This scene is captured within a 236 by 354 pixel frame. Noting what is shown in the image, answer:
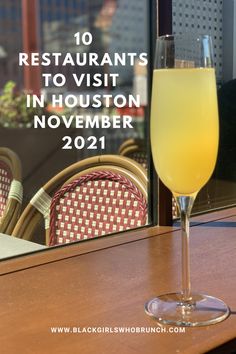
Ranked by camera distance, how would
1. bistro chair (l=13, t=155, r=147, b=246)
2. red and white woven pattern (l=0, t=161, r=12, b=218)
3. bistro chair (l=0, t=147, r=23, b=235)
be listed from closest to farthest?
bistro chair (l=13, t=155, r=147, b=246), bistro chair (l=0, t=147, r=23, b=235), red and white woven pattern (l=0, t=161, r=12, b=218)

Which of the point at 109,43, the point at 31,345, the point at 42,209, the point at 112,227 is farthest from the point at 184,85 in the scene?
the point at 109,43

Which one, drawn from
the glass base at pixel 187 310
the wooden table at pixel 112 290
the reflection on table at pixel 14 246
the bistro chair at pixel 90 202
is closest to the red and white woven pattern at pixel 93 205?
the bistro chair at pixel 90 202

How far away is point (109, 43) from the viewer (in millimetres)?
2758

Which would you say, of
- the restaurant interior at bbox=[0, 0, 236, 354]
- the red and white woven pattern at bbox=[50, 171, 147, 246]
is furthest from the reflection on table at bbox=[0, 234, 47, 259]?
the red and white woven pattern at bbox=[50, 171, 147, 246]

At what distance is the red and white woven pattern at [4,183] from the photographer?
1440 mm

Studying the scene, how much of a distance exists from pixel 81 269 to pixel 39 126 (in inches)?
77.3

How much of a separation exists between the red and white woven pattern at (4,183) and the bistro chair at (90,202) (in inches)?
4.6

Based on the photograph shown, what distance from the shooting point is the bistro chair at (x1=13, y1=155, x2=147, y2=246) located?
46.2 inches

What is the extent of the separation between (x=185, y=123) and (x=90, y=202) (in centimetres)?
69

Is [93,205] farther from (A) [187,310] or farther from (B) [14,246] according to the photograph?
(A) [187,310]

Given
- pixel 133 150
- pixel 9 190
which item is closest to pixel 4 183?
pixel 9 190

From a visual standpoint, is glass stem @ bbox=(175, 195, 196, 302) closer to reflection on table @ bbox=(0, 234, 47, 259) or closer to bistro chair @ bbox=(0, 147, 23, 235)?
reflection on table @ bbox=(0, 234, 47, 259)

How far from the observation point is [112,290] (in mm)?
686

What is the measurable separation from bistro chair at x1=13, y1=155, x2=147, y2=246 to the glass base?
471mm
